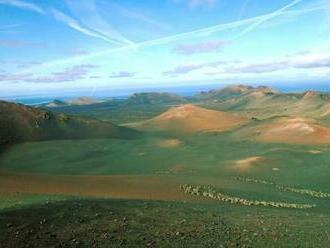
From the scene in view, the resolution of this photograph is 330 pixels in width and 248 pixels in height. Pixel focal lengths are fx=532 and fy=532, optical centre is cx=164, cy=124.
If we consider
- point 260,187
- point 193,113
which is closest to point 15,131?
point 260,187

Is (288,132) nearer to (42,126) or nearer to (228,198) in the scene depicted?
(42,126)

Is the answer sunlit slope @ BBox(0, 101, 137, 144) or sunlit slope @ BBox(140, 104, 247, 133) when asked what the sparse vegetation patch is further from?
sunlit slope @ BBox(140, 104, 247, 133)

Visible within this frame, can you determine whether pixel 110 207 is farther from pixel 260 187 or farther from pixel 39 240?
pixel 260 187

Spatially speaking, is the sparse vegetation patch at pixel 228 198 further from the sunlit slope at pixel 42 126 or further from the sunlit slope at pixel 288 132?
the sunlit slope at pixel 288 132

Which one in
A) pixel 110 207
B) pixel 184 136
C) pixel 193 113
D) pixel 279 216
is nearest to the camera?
pixel 110 207

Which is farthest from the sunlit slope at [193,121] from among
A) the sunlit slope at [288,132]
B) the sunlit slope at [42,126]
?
the sunlit slope at [42,126]

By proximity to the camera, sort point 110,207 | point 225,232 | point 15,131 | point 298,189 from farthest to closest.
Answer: point 15,131
point 298,189
point 110,207
point 225,232

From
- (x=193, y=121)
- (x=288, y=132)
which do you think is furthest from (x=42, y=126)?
(x=193, y=121)

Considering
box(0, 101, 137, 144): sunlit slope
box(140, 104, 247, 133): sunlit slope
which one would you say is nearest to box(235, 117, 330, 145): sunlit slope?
box(140, 104, 247, 133): sunlit slope
